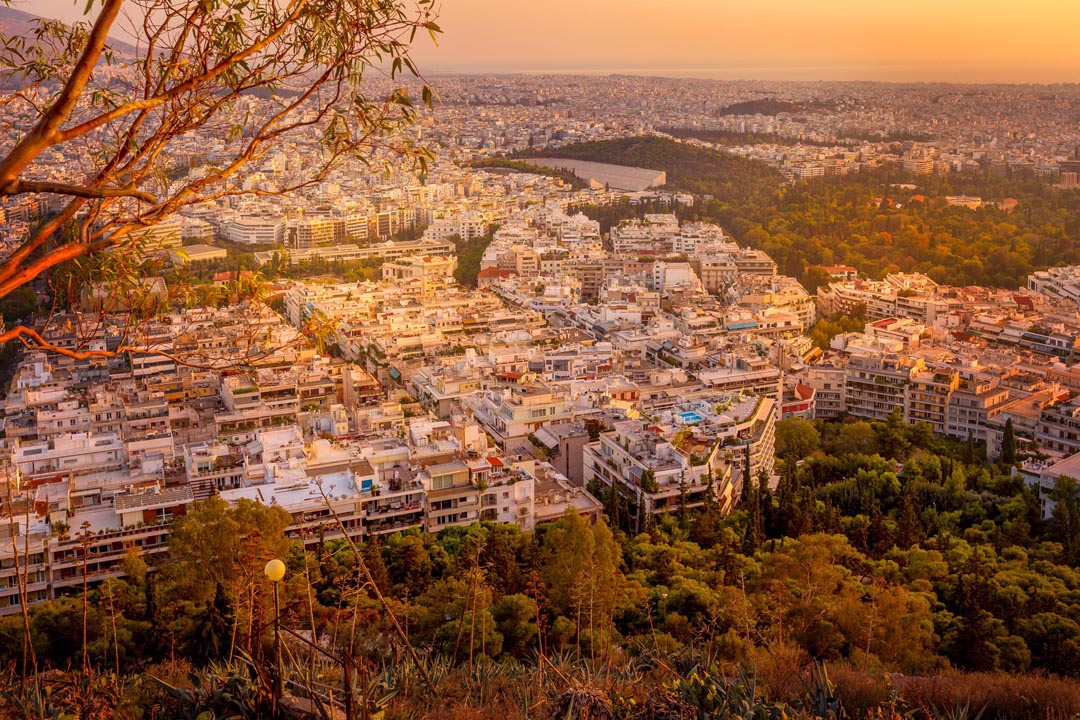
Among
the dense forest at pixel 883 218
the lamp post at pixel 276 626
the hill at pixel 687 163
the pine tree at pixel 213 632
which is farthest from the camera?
the hill at pixel 687 163

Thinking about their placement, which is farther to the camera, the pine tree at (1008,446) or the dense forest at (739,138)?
the dense forest at (739,138)

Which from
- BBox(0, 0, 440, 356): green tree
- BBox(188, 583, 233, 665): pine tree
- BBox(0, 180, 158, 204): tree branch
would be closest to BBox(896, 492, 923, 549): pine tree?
BBox(188, 583, 233, 665): pine tree

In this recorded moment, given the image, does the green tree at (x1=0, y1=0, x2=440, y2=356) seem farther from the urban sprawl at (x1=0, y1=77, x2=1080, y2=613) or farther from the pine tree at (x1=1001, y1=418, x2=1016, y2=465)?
the pine tree at (x1=1001, y1=418, x2=1016, y2=465)

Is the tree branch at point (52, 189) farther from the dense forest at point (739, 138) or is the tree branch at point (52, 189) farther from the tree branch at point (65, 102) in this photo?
the dense forest at point (739, 138)

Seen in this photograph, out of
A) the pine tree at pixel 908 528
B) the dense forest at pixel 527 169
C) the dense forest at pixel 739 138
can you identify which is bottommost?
the pine tree at pixel 908 528

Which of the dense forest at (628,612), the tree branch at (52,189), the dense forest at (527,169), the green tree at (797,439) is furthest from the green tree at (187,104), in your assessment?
the dense forest at (527,169)

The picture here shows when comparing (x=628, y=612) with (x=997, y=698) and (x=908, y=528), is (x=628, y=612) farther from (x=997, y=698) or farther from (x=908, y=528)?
(x=997, y=698)

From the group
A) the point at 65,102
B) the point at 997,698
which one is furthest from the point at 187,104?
the point at 997,698

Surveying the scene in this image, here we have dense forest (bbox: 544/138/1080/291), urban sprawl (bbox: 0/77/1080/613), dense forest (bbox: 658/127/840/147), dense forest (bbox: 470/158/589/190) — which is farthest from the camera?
dense forest (bbox: 658/127/840/147)
